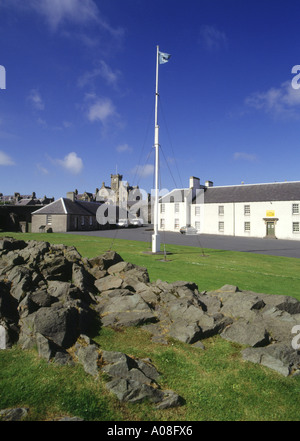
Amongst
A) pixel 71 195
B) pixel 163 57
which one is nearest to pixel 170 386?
pixel 163 57

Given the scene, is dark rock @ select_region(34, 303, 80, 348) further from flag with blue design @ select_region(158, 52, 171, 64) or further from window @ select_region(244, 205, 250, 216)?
window @ select_region(244, 205, 250, 216)

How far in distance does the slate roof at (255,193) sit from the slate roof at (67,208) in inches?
1048

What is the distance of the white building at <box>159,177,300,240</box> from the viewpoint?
47594mm

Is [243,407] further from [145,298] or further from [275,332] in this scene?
[145,298]

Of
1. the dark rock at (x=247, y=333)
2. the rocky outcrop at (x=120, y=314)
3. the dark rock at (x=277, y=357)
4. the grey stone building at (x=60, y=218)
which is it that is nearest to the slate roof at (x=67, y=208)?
the grey stone building at (x=60, y=218)

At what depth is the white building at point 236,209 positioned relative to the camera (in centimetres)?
4759

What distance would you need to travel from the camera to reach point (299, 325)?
758 centimetres

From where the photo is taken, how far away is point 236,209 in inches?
2051

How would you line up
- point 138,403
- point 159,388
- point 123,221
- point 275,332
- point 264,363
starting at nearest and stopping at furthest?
point 138,403, point 159,388, point 264,363, point 275,332, point 123,221

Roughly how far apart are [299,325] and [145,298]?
4900 millimetres

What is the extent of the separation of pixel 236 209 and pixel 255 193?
469cm

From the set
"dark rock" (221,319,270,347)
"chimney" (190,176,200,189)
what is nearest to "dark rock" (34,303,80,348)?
"dark rock" (221,319,270,347)
